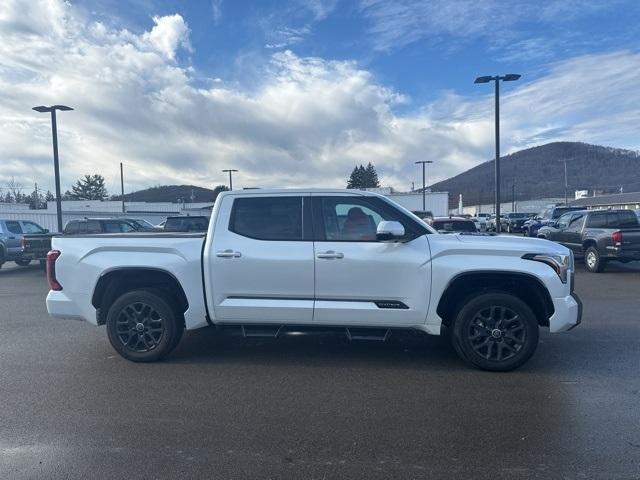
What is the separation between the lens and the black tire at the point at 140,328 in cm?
564

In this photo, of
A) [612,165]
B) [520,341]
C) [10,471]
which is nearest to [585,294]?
[520,341]

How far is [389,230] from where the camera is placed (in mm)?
5035

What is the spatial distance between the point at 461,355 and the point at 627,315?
14.5 feet

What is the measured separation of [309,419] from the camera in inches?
166

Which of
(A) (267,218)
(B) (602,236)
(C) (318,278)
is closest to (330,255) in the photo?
(C) (318,278)

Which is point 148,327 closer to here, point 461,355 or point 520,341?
point 461,355

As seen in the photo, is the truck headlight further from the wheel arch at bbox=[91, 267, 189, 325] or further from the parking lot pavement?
the wheel arch at bbox=[91, 267, 189, 325]

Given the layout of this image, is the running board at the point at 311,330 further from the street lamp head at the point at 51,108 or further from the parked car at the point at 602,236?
the street lamp head at the point at 51,108

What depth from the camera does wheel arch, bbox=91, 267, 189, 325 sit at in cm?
568

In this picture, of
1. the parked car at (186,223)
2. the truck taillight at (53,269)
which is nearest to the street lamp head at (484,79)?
the parked car at (186,223)

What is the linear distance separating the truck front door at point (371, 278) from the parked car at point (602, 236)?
10145 mm

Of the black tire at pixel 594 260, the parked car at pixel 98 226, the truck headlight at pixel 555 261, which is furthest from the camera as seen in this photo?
the parked car at pixel 98 226

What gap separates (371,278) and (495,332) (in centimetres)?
144

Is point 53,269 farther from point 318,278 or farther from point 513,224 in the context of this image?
point 513,224
